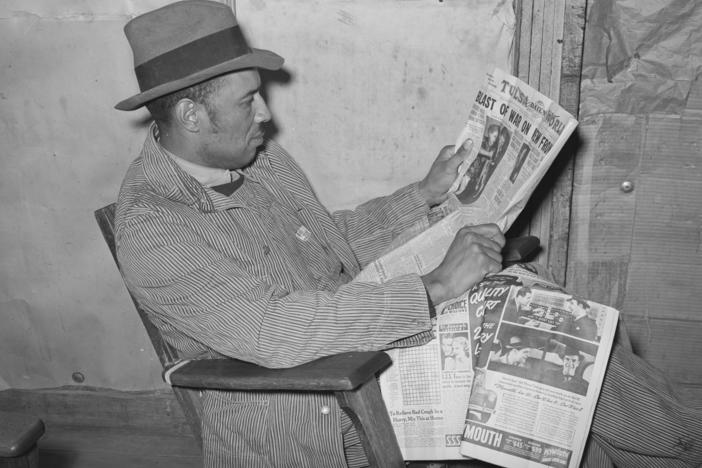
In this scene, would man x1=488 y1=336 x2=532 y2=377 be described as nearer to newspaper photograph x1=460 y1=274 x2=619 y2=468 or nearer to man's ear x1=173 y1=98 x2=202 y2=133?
newspaper photograph x1=460 y1=274 x2=619 y2=468

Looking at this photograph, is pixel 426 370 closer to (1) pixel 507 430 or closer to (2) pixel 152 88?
(1) pixel 507 430

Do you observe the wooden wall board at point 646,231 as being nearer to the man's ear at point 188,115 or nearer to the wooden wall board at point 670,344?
the wooden wall board at point 670,344

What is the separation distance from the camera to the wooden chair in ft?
5.44

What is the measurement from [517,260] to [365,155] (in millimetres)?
793

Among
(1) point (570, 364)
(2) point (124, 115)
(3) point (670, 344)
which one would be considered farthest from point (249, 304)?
(3) point (670, 344)

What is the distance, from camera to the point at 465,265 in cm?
190

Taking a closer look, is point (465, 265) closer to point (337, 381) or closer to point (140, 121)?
point (337, 381)

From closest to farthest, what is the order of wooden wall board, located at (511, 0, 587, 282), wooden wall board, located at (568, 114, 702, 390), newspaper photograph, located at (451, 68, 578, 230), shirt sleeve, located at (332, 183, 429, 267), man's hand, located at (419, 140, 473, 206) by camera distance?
1. newspaper photograph, located at (451, 68, 578, 230)
2. man's hand, located at (419, 140, 473, 206)
3. shirt sleeve, located at (332, 183, 429, 267)
4. wooden wall board, located at (511, 0, 587, 282)
5. wooden wall board, located at (568, 114, 702, 390)

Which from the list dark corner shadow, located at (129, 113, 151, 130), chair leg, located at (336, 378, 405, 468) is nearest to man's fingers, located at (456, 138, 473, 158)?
chair leg, located at (336, 378, 405, 468)

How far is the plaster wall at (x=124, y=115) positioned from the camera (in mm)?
2520

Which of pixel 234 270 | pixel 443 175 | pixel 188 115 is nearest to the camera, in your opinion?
pixel 234 270

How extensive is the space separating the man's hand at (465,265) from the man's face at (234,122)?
58 cm

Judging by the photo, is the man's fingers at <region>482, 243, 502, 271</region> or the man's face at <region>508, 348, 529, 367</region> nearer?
the man's face at <region>508, 348, 529, 367</region>

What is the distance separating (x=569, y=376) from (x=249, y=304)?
2.31 feet
